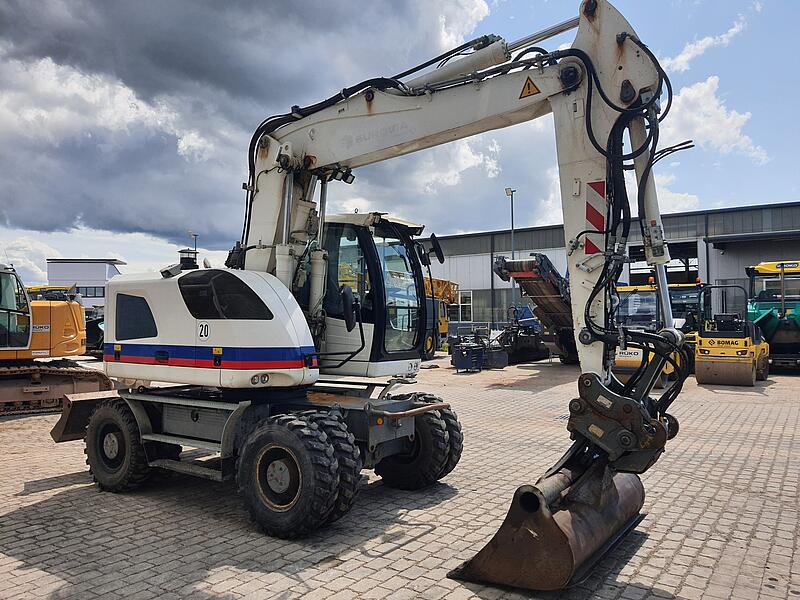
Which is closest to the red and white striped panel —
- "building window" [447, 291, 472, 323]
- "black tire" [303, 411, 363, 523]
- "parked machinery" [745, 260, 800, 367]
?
"black tire" [303, 411, 363, 523]

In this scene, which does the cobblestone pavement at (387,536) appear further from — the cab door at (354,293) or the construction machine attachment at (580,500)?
the cab door at (354,293)

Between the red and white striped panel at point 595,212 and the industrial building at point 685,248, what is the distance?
56.7 ft

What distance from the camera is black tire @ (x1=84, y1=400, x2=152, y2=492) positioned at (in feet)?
20.7

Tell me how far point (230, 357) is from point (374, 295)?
1.45m

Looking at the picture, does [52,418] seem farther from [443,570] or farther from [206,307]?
[443,570]

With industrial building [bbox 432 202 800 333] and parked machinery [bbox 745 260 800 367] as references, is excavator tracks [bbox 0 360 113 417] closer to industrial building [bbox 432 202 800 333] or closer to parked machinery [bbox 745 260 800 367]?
industrial building [bbox 432 202 800 333]

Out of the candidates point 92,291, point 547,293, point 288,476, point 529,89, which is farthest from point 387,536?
point 92,291

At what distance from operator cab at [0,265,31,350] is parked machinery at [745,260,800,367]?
59.4 feet

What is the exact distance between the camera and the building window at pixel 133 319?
249 inches

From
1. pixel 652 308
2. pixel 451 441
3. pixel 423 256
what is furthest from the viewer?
pixel 652 308

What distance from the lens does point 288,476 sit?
5.03m

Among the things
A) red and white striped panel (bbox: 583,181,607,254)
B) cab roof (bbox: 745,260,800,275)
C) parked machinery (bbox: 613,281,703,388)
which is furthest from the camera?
cab roof (bbox: 745,260,800,275)

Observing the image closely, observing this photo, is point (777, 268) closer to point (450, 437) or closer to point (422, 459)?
point (450, 437)

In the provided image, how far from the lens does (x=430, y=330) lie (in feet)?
21.4
